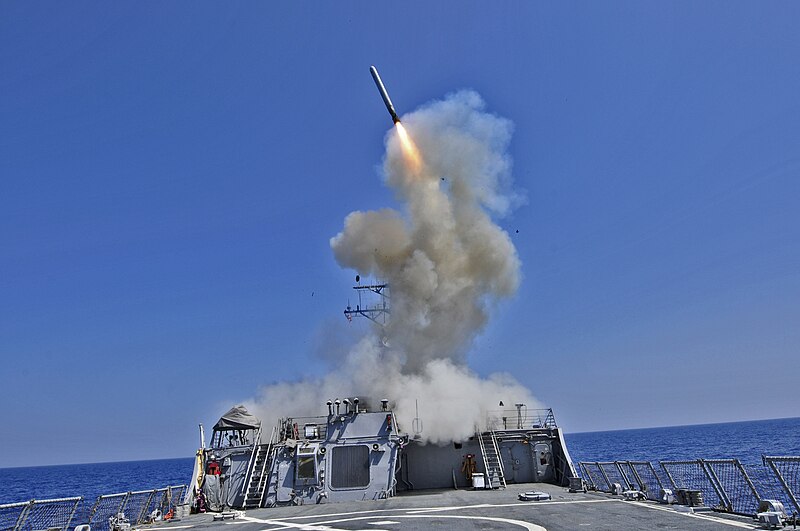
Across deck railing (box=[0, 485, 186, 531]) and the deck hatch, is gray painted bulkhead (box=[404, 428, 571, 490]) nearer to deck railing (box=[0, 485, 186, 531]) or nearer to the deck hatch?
the deck hatch

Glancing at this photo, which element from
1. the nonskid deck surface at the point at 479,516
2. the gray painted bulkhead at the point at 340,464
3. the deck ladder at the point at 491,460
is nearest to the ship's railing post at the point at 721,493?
the nonskid deck surface at the point at 479,516

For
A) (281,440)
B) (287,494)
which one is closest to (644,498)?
(287,494)

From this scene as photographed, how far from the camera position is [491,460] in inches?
971

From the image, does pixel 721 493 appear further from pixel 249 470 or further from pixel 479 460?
pixel 249 470

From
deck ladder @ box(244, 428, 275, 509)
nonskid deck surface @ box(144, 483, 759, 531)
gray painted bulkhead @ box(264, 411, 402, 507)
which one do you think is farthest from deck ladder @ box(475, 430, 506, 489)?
deck ladder @ box(244, 428, 275, 509)

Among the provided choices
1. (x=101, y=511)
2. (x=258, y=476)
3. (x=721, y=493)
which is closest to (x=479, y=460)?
(x=258, y=476)

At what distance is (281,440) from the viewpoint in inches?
951

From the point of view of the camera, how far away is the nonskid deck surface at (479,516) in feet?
44.8

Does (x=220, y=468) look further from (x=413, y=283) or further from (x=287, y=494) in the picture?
(x=413, y=283)

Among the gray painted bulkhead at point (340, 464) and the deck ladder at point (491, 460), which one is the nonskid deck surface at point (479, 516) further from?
the deck ladder at point (491, 460)

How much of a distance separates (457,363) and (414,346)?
7.18ft

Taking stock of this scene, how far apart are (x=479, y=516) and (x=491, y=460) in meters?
9.12

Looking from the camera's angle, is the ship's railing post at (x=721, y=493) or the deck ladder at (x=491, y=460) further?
the deck ladder at (x=491, y=460)

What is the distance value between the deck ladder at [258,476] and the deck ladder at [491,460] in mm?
7994
